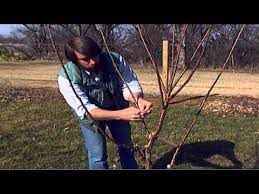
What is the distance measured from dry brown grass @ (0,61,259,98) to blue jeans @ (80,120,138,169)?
28cm

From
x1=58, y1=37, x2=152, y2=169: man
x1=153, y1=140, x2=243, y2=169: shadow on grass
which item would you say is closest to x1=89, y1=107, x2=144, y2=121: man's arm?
x1=58, y1=37, x2=152, y2=169: man

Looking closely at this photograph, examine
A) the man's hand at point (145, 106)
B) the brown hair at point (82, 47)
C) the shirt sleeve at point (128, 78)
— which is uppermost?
the brown hair at point (82, 47)

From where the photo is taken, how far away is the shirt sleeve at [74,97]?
2797 millimetres

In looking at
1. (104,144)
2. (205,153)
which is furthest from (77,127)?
(205,153)

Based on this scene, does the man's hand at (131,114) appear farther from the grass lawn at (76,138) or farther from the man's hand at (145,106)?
the grass lawn at (76,138)

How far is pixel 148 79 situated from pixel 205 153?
943 mm

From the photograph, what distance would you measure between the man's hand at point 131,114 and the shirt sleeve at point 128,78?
0.28 ft

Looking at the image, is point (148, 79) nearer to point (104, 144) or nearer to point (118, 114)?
point (118, 114)

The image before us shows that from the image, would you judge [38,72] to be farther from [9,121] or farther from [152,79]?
[152,79]

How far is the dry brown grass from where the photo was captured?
9.66 ft

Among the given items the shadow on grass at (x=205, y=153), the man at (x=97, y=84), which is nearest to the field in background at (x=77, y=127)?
the shadow on grass at (x=205, y=153)

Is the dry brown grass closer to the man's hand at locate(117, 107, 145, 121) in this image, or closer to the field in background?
the field in background
